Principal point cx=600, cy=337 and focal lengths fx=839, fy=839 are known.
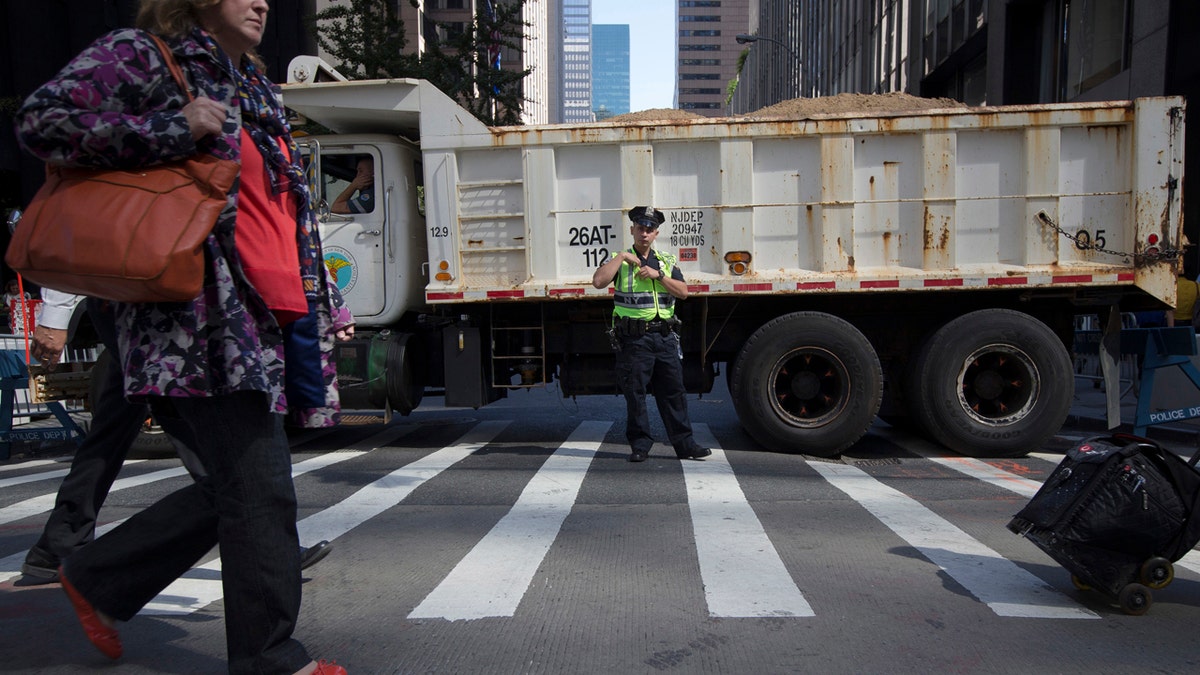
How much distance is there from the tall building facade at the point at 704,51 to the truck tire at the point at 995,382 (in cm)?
17367

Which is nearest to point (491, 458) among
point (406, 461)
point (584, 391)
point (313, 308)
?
point (406, 461)

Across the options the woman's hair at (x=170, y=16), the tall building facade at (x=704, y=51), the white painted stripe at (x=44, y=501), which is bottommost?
the white painted stripe at (x=44, y=501)

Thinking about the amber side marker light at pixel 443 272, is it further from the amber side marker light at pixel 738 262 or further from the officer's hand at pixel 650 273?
the amber side marker light at pixel 738 262

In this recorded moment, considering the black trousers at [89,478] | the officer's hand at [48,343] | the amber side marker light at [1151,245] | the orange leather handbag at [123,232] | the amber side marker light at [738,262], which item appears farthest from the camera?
the amber side marker light at [738,262]

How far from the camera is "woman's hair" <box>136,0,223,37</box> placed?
7.85 feet

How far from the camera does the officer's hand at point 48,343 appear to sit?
4.34m

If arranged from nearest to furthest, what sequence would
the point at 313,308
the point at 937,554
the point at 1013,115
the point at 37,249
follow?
the point at 37,249, the point at 313,308, the point at 937,554, the point at 1013,115

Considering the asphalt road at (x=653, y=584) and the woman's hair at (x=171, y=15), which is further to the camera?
the asphalt road at (x=653, y=584)

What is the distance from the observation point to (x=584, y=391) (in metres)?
8.19

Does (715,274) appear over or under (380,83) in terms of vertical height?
under

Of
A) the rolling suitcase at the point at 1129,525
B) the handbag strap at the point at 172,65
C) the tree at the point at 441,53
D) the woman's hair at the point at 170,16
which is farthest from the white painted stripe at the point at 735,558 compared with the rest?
the tree at the point at 441,53

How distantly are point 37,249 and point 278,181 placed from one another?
71cm

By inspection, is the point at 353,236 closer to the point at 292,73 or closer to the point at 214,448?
the point at 292,73

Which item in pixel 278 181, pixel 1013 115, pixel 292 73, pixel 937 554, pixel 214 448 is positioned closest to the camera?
pixel 214 448
